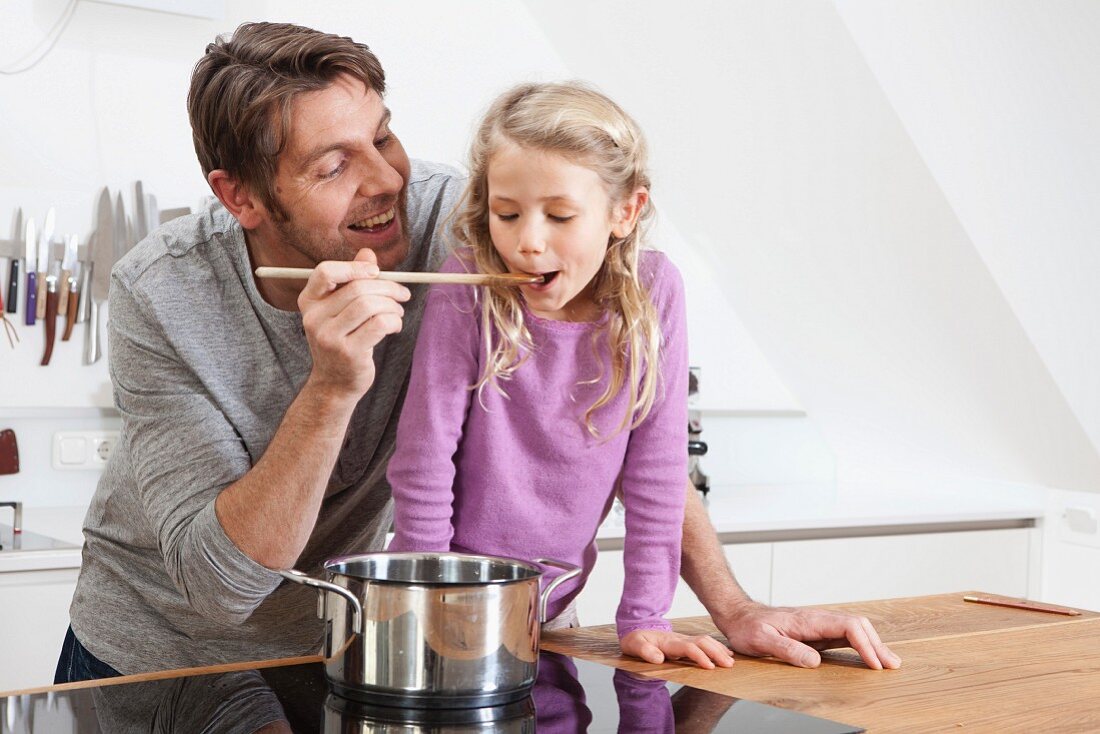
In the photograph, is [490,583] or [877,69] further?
[877,69]

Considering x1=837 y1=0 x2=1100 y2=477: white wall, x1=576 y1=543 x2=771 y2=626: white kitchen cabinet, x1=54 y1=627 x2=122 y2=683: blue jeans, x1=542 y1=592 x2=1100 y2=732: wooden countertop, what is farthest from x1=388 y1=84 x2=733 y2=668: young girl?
x1=837 y1=0 x2=1100 y2=477: white wall

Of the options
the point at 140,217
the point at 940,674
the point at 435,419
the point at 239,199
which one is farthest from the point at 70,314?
the point at 940,674

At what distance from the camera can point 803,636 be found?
117 cm

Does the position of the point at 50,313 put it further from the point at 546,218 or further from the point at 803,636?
the point at 803,636

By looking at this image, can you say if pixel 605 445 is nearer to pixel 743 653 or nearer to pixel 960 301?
pixel 743 653

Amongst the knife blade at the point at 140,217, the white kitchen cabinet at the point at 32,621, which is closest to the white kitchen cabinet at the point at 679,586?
the white kitchen cabinet at the point at 32,621

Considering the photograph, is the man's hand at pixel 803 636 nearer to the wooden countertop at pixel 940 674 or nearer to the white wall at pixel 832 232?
the wooden countertop at pixel 940 674

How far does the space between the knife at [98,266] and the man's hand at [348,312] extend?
154 centimetres

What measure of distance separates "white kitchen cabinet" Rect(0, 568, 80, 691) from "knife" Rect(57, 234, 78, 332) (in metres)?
0.65

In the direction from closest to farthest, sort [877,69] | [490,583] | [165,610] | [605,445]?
[490,583], [605,445], [165,610], [877,69]

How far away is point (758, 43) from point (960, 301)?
72cm

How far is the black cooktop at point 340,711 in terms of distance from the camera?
0.89 metres

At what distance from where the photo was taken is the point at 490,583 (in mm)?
881

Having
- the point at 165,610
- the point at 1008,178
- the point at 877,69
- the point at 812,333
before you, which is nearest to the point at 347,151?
the point at 165,610
